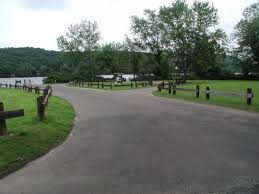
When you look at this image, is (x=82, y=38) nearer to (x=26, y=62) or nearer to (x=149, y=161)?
(x=26, y=62)

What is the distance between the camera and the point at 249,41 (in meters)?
70.5

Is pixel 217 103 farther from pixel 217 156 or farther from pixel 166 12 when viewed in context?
pixel 166 12

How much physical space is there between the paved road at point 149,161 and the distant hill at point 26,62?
2743 inches

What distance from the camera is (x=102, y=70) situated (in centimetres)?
7362

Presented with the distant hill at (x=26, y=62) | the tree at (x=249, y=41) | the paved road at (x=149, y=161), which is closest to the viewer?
the paved road at (x=149, y=161)

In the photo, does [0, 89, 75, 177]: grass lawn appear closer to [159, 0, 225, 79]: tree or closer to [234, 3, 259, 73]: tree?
[159, 0, 225, 79]: tree

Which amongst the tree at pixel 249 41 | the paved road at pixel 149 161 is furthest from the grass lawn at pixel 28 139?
the tree at pixel 249 41

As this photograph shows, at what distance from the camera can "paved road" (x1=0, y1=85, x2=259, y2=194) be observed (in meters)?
5.50

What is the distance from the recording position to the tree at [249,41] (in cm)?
6950

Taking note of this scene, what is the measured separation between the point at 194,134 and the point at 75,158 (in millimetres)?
3932

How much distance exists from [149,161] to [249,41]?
69401mm

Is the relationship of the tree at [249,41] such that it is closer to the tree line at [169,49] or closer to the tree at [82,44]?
the tree line at [169,49]

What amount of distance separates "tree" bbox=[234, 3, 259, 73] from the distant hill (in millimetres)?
40399

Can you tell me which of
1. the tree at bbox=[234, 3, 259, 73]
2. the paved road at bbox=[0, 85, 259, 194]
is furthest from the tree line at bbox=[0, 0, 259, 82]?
the paved road at bbox=[0, 85, 259, 194]
